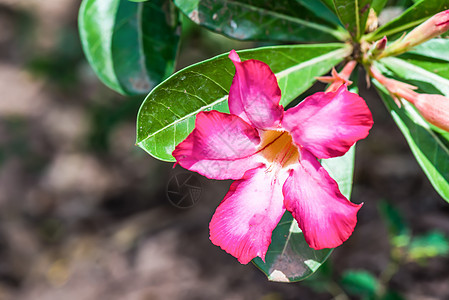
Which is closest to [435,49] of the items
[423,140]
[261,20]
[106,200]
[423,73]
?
[423,73]

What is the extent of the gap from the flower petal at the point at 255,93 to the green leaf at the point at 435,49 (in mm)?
425

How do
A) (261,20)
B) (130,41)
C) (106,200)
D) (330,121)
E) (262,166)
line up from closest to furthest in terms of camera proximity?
1. (330,121)
2. (262,166)
3. (261,20)
4. (130,41)
5. (106,200)

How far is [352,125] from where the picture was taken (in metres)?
0.65

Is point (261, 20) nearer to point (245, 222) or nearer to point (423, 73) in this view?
point (423, 73)

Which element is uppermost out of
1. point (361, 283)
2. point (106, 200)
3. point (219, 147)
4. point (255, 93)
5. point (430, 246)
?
point (255, 93)

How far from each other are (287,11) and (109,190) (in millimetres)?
2707

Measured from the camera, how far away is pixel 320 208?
0.68 meters

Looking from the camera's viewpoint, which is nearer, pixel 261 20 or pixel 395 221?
pixel 261 20

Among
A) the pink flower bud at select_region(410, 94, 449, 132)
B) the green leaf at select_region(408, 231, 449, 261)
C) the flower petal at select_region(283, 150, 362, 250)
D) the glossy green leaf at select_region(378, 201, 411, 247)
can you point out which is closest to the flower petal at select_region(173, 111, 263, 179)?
the flower petal at select_region(283, 150, 362, 250)

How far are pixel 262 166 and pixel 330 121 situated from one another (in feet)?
0.53

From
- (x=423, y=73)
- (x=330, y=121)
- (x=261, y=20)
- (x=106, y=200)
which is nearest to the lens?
(x=330, y=121)

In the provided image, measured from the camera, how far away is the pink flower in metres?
0.66

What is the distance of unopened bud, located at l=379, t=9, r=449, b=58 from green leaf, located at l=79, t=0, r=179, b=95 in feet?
1.81

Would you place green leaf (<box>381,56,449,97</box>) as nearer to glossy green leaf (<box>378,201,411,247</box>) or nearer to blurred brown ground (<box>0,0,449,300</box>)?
glossy green leaf (<box>378,201,411,247</box>)
